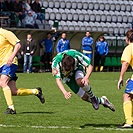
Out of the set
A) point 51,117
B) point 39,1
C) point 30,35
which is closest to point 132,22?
point 39,1

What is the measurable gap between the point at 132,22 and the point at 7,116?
87.8ft

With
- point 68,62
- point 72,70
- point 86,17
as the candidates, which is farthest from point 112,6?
point 68,62

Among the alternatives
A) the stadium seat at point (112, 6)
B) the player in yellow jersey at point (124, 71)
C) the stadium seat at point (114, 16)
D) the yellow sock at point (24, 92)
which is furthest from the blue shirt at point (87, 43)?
the player in yellow jersey at point (124, 71)

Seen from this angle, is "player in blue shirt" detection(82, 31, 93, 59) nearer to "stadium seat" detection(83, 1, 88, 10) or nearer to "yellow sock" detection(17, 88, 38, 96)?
"stadium seat" detection(83, 1, 88, 10)

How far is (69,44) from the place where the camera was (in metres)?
29.8

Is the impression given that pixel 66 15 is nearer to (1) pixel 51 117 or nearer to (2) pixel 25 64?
(2) pixel 25 64

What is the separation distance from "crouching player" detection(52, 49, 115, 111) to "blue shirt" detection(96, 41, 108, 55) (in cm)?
2090

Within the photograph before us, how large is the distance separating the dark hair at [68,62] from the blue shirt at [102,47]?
2217cm

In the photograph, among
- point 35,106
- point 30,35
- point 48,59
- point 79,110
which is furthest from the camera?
point 48,59

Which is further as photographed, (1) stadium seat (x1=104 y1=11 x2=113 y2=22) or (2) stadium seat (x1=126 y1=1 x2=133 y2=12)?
(2) stadium seat (x1=126 y1=1 x2=133 y2=12)

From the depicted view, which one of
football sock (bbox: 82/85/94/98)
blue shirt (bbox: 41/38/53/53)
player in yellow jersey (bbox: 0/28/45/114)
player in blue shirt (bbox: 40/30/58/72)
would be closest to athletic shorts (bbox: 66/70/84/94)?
football sock (bbox: 82/85/94/98)

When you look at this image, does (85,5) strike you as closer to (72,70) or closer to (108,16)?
Result: (108,16)

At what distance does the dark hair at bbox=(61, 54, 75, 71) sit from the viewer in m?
8.78

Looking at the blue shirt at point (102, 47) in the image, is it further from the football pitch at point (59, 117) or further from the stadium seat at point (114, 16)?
the football pitch at point (59, 117)
